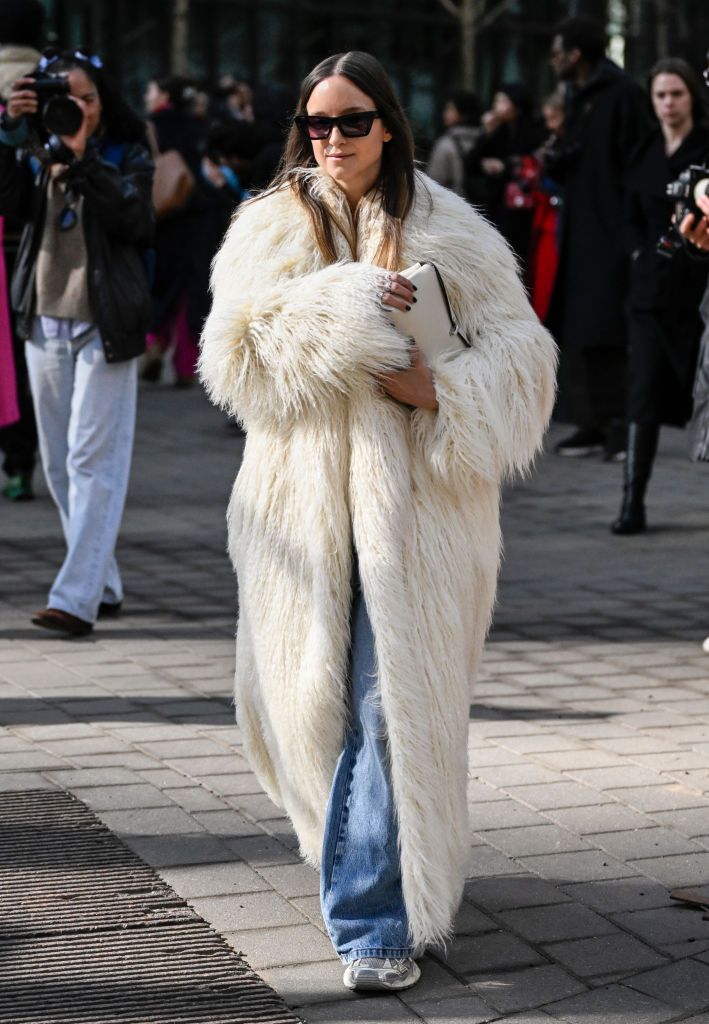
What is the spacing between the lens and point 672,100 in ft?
30.1

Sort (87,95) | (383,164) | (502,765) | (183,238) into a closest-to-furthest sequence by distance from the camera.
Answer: (383,164)
(502,765)
(87,95)
(183,238)

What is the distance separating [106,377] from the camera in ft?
23.0

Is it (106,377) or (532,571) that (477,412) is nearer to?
(106,377)

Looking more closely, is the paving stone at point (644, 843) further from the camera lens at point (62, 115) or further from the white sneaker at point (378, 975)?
the camera lens at point (62, 115)

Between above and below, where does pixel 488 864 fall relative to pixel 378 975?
below

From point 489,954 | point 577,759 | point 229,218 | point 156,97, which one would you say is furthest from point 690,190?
point 156,97

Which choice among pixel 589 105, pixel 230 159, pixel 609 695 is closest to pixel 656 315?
pixel 589 105

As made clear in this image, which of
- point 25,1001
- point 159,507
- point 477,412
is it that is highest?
point 477,412

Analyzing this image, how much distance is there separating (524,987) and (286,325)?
148 centimetres

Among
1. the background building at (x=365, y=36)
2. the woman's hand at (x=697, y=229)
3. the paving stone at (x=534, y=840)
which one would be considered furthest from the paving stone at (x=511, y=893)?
the background building at (x=365, y=36)

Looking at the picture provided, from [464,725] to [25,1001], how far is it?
108cm

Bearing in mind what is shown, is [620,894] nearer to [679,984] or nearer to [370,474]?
[679,984]

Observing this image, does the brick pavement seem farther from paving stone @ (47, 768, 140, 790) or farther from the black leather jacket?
the black leather jacket

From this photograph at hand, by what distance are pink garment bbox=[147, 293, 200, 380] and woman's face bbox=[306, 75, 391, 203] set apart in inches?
428
